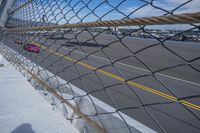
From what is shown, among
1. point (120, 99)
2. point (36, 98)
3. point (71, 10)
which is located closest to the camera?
point (36, 98)

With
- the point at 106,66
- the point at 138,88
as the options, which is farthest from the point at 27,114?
the point at 138,88

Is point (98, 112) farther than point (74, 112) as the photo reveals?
No

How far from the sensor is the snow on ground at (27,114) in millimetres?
1099

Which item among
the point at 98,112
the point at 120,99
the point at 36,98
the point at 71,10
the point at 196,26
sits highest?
the point at 196,26

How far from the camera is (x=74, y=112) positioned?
1306 millimetres

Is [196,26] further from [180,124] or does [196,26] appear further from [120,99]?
[120,99]

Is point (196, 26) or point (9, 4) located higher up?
point (196, 26)

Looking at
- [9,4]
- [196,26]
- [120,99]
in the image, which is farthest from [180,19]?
[120,99]

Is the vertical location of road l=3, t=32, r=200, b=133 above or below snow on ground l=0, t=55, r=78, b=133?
below

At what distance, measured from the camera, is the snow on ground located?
1.10 metres

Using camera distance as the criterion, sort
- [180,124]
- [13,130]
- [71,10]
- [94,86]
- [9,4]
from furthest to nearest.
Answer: [94,86] < [180,124] < [9,4] < [71,10] < [13,130]

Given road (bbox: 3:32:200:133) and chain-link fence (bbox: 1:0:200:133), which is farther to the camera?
road (bbox: 3:32:200:133)

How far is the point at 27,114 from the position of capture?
4.01ft

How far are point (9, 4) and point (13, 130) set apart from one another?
8.83 feet
